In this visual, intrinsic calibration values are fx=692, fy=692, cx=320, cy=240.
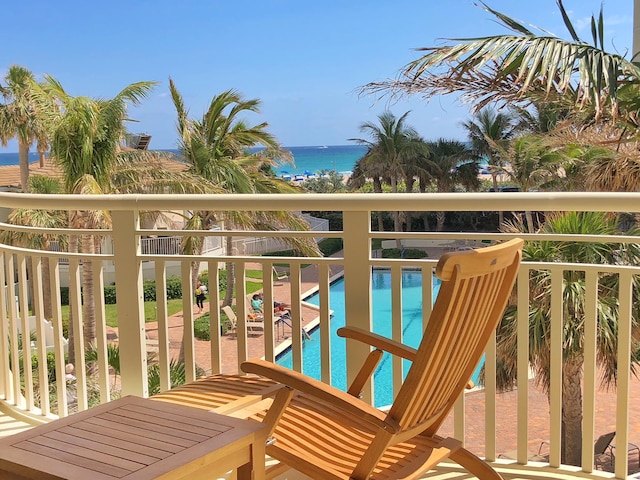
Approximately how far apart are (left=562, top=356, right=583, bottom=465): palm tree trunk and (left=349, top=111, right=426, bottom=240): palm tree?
26.8m

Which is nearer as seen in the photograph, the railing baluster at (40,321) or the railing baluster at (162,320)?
the railing baluster at (162,320)

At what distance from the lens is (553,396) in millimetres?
2621

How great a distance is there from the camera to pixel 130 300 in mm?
3033

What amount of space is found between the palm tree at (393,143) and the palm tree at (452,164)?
101cm

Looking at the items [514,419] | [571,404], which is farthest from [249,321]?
[571,404]

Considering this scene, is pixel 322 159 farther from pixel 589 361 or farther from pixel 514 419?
pixel 589 361

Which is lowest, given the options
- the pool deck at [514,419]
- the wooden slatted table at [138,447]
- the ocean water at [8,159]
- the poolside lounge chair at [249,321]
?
the pool deck at [514,419]

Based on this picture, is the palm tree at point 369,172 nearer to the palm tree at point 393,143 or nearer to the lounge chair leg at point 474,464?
the palm tree at point 393,143

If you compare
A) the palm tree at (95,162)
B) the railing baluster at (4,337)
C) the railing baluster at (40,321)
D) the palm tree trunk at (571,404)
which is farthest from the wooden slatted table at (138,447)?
the palm tree at (95,162)

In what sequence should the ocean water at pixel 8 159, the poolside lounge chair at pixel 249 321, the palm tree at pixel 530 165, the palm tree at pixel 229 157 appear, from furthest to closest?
the ocean water at pixel 8 159, the palm tree at pixel 530 165, the poolside lounge chair at pixel 249 321, the palm tree at pixel 229 157

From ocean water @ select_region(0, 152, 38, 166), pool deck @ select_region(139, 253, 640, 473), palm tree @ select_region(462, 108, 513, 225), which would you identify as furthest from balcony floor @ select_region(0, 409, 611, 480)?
ocean water @ select_region(0, 152, 38, 166)

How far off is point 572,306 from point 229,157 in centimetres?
1300

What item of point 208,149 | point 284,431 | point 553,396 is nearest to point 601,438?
point 553,396

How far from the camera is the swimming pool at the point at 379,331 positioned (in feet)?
52.4
